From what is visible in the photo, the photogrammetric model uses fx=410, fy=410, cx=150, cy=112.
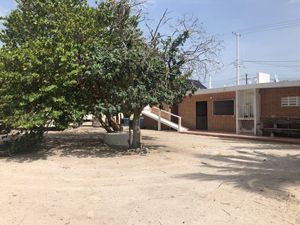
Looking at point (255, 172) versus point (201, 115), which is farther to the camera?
point (201, 115)

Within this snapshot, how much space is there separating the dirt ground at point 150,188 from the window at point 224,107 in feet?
32.9

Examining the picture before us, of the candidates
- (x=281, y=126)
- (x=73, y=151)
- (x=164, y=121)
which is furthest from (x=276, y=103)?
(x=73, y=151)

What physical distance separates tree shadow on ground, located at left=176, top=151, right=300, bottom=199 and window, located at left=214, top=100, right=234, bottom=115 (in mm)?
10147

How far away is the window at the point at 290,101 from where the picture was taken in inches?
818

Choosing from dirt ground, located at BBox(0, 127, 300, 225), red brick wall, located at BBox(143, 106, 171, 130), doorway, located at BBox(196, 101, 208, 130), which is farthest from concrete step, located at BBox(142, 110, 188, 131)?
dirt ground, located at BBox(0, 127, 300, 225)

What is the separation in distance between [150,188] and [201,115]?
18.9m

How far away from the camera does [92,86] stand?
14.8 m

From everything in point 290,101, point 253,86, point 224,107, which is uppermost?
point 253,86

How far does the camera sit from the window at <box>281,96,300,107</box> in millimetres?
20766

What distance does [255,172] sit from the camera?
1062 centimetres

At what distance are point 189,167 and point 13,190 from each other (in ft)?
16.0

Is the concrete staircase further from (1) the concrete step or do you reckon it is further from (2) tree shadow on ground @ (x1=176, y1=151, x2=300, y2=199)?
(2) tree shadow on ground @ (x1=176, y1=151, x2=300, y2=199)

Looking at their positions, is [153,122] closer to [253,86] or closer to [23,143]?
[253,86]

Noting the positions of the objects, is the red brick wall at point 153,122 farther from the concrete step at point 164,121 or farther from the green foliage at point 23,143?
the green foliage at point 23,143
